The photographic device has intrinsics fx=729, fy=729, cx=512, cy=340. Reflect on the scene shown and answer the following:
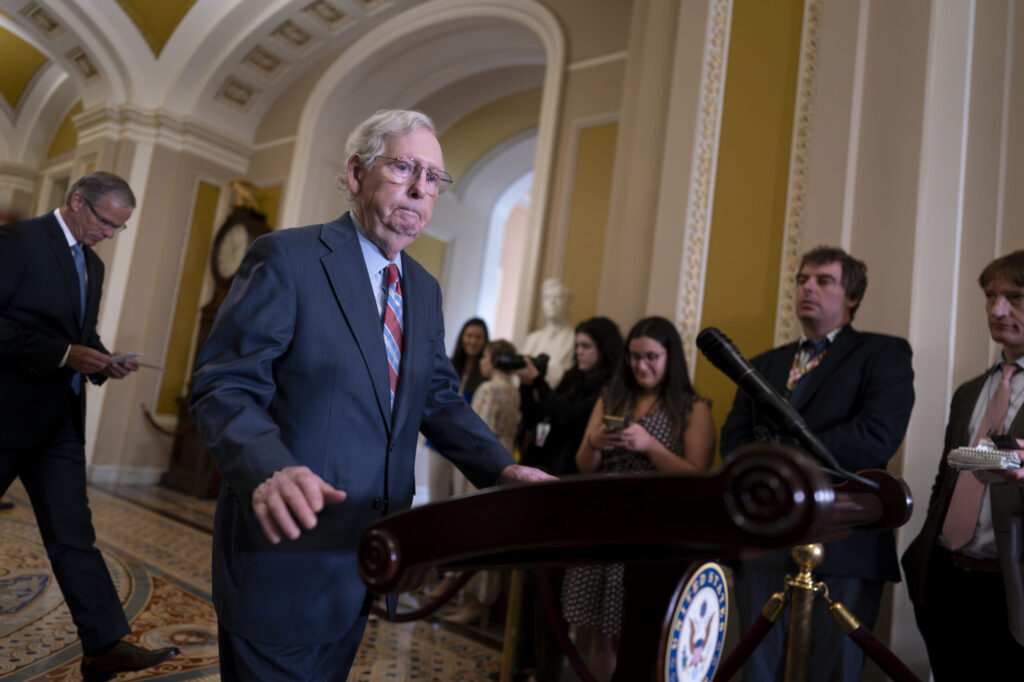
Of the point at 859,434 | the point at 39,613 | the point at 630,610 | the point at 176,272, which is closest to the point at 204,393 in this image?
the point at 630,610

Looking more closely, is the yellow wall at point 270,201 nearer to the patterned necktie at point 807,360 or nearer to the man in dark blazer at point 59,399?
the man in dark blazer at point 59,399

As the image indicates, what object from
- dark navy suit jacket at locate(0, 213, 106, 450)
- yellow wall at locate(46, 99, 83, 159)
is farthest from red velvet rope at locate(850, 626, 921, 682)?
yellow wall at locate(46, 99, 83, 159)

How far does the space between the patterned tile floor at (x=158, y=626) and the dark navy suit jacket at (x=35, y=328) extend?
0.86m

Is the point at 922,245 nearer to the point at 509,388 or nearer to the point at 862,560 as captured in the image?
the point at 862,560

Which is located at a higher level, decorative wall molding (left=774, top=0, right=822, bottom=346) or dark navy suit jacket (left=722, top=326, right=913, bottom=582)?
decorative wall molding (left=774, top=0, right=822, bottom=346)

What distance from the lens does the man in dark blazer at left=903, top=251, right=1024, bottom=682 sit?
200cm

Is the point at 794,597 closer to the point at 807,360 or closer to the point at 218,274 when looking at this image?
the point at 807,360

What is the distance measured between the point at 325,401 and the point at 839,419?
179 cm

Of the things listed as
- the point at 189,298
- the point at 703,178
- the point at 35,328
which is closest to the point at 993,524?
the point at 703,178

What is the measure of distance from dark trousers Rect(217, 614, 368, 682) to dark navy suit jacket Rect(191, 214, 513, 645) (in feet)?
0.09

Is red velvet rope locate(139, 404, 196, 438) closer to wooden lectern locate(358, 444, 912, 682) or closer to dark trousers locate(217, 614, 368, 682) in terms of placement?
dark trousers locate(217, 614, 368, 682)

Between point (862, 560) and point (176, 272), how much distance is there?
8.14 m

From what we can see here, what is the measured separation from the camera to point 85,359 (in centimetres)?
247

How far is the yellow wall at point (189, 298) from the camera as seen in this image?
27.7 feet
